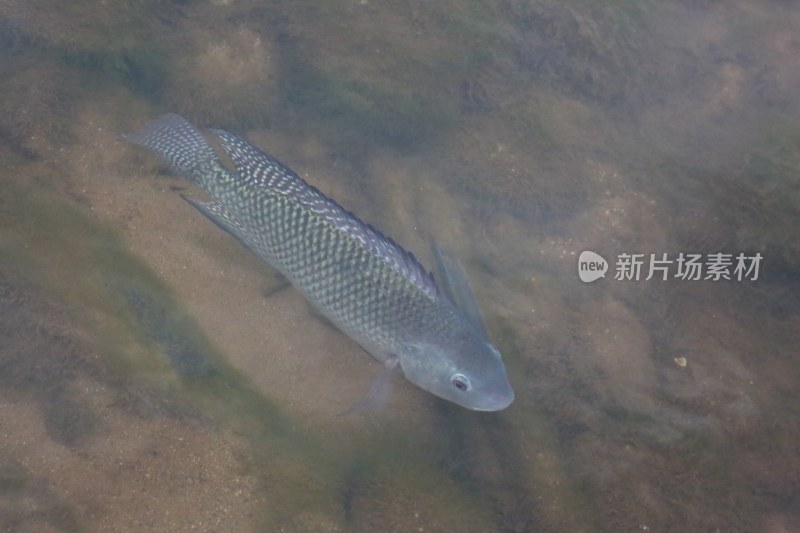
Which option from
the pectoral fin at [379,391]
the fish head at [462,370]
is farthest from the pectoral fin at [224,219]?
A: the fish head at [462,370]

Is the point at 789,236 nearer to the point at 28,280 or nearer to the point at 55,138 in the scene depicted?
the point at 28,280

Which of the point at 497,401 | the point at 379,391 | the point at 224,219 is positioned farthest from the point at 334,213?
the point at 497,401

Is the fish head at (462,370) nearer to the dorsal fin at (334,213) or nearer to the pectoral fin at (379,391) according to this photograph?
the pectoral fin at (379,391)

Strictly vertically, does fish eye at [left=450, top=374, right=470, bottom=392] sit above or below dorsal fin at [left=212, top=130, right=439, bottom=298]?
below

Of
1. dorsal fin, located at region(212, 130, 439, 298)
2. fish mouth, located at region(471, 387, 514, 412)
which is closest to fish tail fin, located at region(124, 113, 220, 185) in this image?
dorsal fin, located at region(212, 130, 439, 298)

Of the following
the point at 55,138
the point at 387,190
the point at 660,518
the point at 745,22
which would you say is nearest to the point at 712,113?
the point at 745,22

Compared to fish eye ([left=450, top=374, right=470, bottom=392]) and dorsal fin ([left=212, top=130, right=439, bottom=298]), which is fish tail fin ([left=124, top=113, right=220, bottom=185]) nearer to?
dorsal fin ([left=212, top=130, right=439, bottom=298])

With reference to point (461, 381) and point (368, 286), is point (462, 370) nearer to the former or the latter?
point (461, 381)
